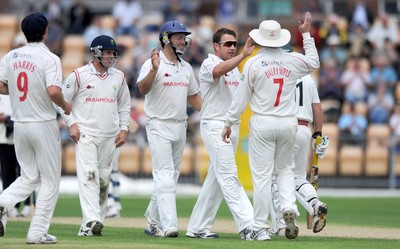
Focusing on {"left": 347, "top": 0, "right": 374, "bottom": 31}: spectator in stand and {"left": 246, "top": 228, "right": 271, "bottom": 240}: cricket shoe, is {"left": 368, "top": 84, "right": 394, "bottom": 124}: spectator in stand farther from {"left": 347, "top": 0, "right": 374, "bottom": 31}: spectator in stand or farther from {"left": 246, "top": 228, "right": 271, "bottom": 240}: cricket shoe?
{"left": 246, "top": 228, "right": 271, "bottom": 240}: cricket shoe

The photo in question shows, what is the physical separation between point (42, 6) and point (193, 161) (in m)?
9.26

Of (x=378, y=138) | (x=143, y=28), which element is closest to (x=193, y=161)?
(x=378, y=138)

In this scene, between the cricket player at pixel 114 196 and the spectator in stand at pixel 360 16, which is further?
the spectator in stand at pixel 360 16

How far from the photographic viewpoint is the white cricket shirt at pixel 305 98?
18344 mm

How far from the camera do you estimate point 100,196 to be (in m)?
17.2

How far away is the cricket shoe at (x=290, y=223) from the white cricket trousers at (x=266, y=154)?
15 cm

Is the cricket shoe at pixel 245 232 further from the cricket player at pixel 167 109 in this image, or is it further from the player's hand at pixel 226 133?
the player's hand at pixel 226 133

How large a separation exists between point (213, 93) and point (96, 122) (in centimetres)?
167

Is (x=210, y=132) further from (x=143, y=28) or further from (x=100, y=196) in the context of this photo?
(x=143, y=28)

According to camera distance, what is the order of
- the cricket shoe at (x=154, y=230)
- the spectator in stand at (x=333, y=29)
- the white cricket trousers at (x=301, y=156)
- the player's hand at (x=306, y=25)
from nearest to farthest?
the player's hand at (x=306, y=25)
the cricket shoe at (x=154, y=230)
the white cricket trousers at (x=301, y=156)
the spectator in stand at (x=333, y=29)

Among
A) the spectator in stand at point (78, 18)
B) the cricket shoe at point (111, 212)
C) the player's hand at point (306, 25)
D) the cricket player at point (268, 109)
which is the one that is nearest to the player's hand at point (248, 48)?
the cricket player at point (268, 109)

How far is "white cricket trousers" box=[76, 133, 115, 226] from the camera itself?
16562mm

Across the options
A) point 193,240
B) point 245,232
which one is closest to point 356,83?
point 245,232

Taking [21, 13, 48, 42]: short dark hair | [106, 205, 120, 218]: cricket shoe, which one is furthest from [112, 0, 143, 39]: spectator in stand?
[21, 13, 48, 42]: short dark hair
